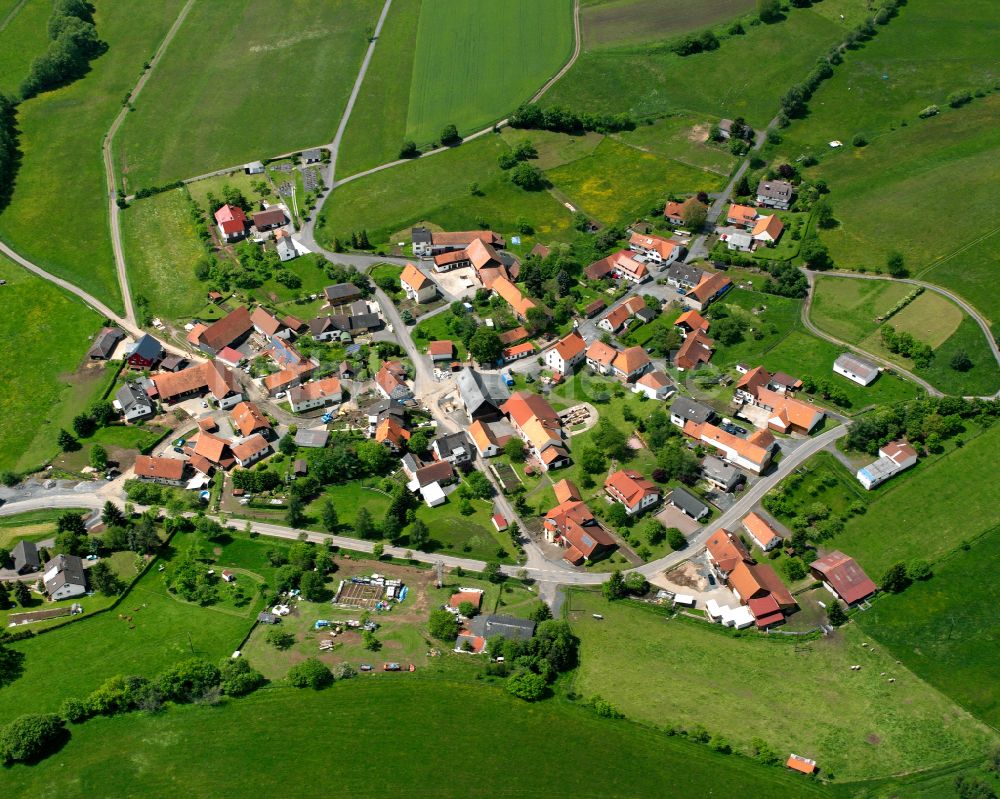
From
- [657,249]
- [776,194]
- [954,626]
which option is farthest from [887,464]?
[776,194]

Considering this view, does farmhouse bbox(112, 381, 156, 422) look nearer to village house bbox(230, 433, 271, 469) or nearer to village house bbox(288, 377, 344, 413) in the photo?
village house bbox(230, 433, 271, 469)

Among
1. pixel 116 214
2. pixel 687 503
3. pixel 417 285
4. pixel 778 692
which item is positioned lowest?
pixel 778 692

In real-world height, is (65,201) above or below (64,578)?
above

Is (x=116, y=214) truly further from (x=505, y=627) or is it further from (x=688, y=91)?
(x=688, y=91)

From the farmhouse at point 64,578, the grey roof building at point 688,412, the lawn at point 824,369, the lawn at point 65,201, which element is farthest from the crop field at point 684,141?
the farmhouse at point 64,578

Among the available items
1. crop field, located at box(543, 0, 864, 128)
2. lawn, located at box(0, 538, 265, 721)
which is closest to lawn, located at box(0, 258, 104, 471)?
lawn, located at box(0, 538, 265, 721)

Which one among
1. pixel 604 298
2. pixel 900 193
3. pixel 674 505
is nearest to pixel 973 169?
pixel 900 193

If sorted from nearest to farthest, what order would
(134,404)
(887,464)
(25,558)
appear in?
(25,558), (887,464), (134,404)
